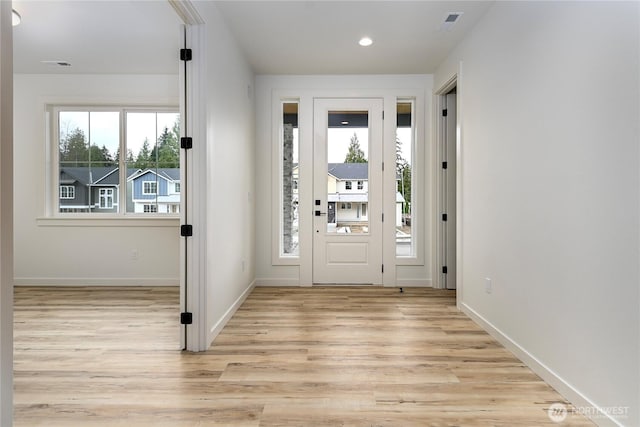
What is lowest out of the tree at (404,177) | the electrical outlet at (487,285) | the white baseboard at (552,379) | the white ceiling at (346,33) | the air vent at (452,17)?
the white baseboard at (552,379)

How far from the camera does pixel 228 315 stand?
3.34m

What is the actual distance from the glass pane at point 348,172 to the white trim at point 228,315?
1.31 metres

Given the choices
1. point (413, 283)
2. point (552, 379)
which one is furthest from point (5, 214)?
point (413, 283)

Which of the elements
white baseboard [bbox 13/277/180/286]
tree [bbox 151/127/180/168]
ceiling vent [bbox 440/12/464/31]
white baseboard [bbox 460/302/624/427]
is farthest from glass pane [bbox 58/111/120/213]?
white baseboard [bbox 460/302/624/427]

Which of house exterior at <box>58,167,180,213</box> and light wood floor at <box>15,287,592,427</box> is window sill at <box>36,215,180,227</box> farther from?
light wood floor at <box>15,287,592,427</box>

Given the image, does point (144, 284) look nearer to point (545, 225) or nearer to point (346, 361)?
point (346, 361)

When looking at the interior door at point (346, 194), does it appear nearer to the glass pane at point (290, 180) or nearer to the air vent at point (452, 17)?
the glass pane at point (290, 180)

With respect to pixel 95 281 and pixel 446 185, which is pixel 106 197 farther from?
pixel 446 185

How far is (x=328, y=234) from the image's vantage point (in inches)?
190

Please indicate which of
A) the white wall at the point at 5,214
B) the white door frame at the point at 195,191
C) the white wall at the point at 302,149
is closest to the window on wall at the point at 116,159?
the white wall at the point at 302,149

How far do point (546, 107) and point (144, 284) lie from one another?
4605 mm

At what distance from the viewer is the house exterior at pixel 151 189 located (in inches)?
192

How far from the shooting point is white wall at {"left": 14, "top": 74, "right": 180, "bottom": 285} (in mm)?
4715

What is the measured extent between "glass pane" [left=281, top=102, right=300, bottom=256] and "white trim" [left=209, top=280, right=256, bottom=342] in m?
0.75
